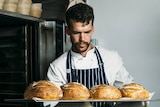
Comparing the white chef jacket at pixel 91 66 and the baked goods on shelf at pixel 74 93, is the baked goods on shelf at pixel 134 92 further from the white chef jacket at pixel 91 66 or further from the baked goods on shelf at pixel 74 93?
the white chef jacket at pixel 91 66

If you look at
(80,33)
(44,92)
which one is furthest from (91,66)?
(44,92)

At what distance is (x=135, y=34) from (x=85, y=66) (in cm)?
105

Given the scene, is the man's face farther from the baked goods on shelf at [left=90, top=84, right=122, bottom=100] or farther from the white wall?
the white wall

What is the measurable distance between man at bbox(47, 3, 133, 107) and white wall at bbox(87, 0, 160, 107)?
0.86 metres

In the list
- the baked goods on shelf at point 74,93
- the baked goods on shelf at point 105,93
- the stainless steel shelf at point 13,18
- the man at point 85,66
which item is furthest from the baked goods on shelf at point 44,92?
the stainless steel shelf at point 13,18

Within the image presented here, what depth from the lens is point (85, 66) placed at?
180 cm

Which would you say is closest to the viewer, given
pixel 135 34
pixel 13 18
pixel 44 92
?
pixel 44 92

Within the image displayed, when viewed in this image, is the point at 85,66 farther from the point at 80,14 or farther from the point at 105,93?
the point at 105,93

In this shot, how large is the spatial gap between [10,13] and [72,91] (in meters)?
1.06

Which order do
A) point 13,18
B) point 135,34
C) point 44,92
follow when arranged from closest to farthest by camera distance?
point 44,92 → point 13,18 → point 135,34

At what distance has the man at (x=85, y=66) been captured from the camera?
1.67 metres

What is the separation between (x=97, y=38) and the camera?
2850 mm

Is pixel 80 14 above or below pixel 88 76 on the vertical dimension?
above

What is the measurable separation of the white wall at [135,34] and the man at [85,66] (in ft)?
2.83
